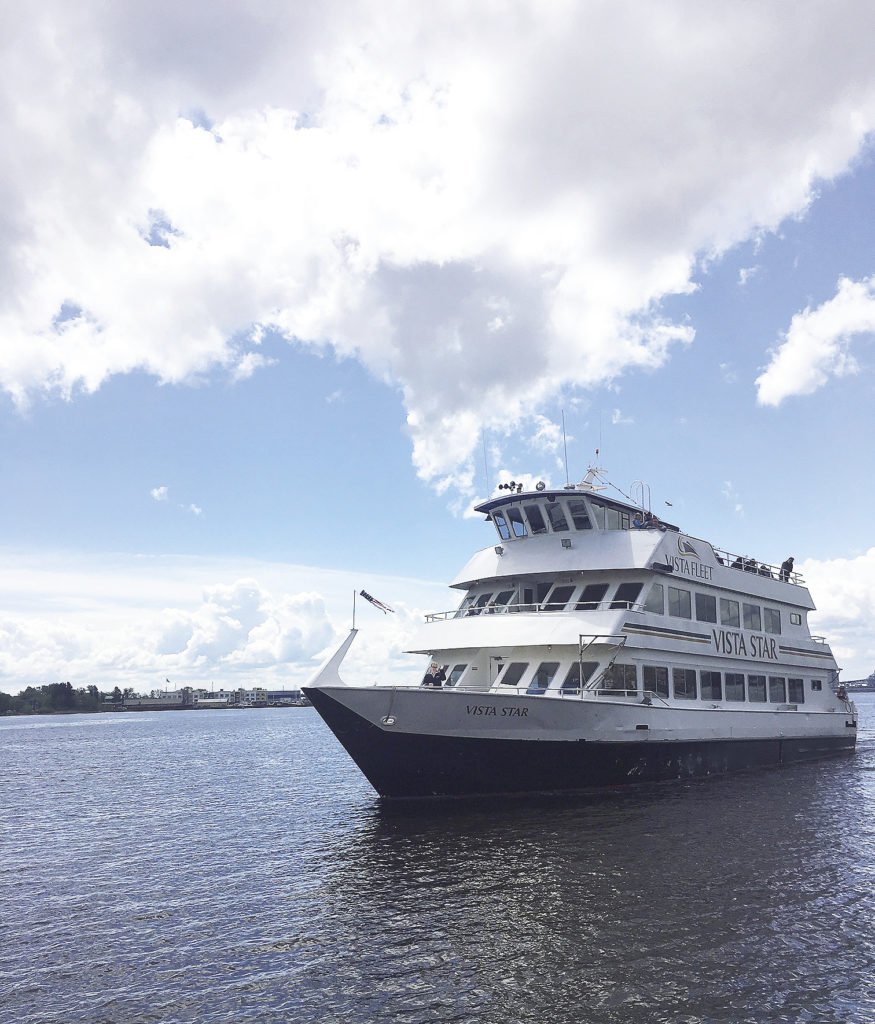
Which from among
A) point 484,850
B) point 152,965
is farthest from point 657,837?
point 152,965

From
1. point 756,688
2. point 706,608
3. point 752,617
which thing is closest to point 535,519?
point 706,608

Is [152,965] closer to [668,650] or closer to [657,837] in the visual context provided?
[657,837]

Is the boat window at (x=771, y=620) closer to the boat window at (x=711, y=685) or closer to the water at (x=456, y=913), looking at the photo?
the boat window at (x=711, y=685)

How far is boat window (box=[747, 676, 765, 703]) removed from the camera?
33469mm

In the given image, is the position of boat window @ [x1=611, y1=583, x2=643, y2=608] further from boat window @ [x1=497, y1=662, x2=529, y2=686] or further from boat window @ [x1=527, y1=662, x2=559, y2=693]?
boat window @ [x1=497, y1=662, x2=529, y2=686]

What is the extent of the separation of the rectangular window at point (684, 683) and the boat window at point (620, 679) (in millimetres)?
2689

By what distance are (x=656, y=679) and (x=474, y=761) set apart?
8442 mm

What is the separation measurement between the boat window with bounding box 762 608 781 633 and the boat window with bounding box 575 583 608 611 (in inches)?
464

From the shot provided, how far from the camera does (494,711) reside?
73.3ft

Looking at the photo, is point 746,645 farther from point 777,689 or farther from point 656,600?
point 656,600

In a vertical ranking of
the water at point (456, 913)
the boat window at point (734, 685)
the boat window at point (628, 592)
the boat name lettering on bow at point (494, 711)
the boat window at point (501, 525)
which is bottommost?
the water at point (456, 913)

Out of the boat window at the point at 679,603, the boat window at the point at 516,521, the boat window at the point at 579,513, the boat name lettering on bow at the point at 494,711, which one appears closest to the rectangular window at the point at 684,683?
the boat window at the point at 679,603

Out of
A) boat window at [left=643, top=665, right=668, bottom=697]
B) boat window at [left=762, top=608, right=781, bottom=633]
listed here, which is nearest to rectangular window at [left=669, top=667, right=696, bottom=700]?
boat window at [left=643, top=665, right=668, bottom=697]

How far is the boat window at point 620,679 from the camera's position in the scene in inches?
1009
